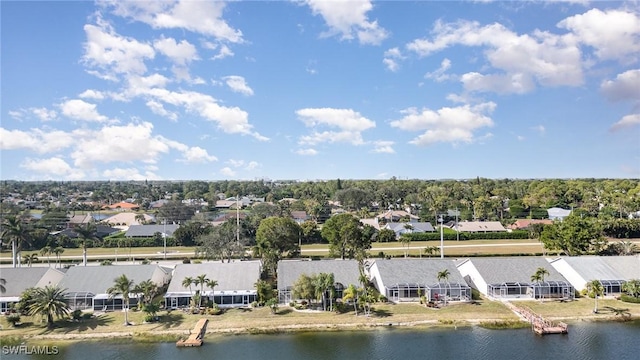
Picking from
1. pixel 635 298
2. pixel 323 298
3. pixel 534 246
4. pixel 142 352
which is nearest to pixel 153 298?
pixel 142 352

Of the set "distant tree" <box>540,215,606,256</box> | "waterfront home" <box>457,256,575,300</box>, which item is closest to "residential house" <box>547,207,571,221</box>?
"distant tree" <box>540,215,606,256</box>

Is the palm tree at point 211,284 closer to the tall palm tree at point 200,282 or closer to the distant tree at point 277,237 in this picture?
the tall palm tree at point 200,282

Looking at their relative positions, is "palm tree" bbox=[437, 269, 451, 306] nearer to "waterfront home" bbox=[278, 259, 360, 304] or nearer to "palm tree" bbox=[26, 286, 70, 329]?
"waterfront home" bbox=[278, 259, 360, 304]

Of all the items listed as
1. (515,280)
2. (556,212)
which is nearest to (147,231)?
(515,280)

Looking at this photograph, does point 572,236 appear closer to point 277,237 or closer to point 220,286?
point 277,237

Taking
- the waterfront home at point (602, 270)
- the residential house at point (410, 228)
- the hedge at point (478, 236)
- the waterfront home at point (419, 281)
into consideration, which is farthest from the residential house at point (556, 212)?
the waterfront home at point (419, 281)

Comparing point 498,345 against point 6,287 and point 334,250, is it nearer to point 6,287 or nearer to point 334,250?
point 334,250
